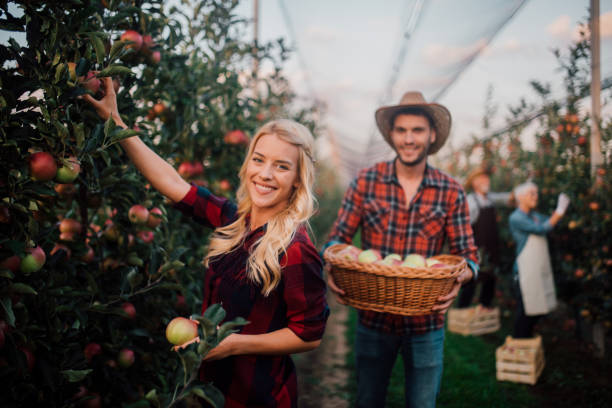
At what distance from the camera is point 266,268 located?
137cm

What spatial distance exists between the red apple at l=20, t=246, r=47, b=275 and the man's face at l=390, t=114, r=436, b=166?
1612 mm

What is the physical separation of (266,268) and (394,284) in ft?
2.02

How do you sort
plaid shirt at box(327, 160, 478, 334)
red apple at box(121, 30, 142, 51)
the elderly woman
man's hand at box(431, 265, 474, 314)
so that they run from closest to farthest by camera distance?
red apple at box(121, 30, 142, 51)
man's hand at box(431, 265, 474, 314)
plaid shirt at box(327, 160, 478, 334)
the elderly woman

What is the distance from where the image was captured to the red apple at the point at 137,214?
173 centimetres

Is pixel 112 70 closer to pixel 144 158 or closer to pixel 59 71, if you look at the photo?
pixel 59 71

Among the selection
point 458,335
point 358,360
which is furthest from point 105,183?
point 458,335

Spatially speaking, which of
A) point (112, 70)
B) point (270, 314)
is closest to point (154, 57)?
point (112, 70)

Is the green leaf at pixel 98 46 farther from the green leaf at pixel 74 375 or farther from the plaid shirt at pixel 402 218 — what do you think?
the plaid shirt at pixel 402 218

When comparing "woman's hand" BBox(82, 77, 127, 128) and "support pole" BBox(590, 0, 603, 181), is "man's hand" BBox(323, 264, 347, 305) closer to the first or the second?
"woman's hand" BBox(82, 77, 127, 128)

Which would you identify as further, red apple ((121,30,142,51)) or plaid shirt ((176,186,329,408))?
red apple ((121,30,142,51))

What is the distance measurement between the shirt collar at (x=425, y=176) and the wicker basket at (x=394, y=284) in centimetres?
51

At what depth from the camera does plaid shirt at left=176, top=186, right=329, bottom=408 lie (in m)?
1.36

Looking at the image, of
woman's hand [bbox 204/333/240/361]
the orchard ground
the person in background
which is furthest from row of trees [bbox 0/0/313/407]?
the person in background

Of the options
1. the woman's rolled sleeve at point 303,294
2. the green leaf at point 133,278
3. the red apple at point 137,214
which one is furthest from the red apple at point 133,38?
the woman's rolled sleeve at point 303,294
